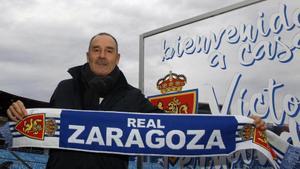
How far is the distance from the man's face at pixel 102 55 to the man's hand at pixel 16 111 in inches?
22.8

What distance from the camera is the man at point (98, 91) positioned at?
292cm

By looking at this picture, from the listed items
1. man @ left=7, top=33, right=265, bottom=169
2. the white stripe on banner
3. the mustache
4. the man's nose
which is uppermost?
the man's nose

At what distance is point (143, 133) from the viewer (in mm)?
3299

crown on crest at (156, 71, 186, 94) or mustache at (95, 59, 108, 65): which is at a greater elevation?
crown on crest at (156, 71, 186, 94)

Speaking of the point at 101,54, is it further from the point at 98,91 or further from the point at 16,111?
the point at 16,111

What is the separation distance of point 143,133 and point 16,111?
958mm

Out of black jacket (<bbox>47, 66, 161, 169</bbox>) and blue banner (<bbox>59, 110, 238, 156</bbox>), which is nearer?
black jacket (<bbox>47, 66, 161, 169</bbox>)

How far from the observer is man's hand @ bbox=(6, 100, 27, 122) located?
3010 millimetres

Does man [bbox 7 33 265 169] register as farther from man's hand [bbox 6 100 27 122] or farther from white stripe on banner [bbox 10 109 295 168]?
white stripe on banner [bbox 10 109 295 168]

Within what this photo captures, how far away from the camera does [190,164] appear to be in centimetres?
432

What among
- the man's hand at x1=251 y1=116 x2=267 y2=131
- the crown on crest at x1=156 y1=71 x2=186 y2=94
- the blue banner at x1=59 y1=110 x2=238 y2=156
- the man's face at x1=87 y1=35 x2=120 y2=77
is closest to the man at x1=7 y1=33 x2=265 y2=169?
the man's face at x1=87 y1=35 x2=120 y2=77

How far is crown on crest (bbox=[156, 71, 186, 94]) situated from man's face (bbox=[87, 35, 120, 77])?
5.16 feet

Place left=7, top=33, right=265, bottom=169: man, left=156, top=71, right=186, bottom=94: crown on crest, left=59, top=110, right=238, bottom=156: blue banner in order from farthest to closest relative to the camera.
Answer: left=156, top=71, right=186, bottom=94: crown on crest → left=59, top=110, right=238, bottom=156: blue banner → left=7, top=33, right=265, bottom=169: man

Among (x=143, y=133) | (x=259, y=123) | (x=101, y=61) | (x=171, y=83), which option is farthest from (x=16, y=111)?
(x=171, y=83)
